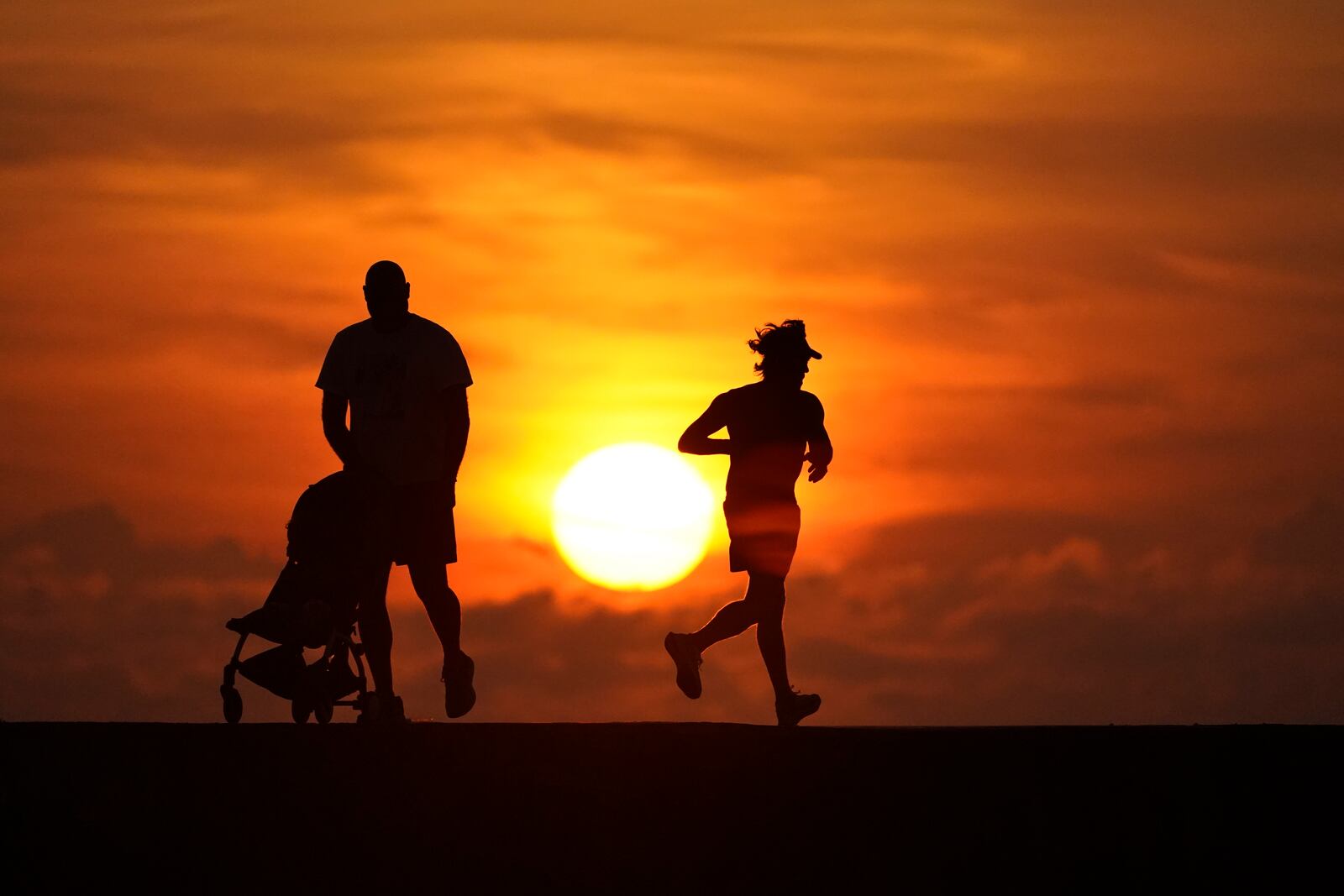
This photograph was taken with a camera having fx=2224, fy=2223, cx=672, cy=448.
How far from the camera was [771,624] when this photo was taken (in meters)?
12.4

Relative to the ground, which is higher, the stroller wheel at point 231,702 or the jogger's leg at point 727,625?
the jogger's leg at point 727,625

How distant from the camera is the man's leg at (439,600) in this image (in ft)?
39.0

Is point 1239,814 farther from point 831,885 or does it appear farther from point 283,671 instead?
point 283,671

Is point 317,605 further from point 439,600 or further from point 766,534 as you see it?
point 766,534

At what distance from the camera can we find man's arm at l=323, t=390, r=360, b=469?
11.8 meters

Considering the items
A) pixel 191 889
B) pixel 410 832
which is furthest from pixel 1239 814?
pixel 191 889

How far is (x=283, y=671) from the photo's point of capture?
39.2 feet

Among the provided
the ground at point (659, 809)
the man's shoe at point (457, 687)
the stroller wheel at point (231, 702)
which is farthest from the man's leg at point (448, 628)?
the ground at point (659, 809)

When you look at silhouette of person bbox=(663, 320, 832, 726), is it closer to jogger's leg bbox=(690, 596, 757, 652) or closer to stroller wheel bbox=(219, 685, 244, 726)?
jogger's leg bbox=(690, 596, 757, 652)

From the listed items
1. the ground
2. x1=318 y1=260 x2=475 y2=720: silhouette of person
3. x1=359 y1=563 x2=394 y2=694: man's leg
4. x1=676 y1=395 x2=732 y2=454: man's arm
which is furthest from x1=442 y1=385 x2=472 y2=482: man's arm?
the ground

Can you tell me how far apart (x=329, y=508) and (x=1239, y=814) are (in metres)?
5.19

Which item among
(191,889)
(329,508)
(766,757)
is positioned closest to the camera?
(191,889)

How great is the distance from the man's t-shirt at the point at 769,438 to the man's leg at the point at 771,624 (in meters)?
0.48

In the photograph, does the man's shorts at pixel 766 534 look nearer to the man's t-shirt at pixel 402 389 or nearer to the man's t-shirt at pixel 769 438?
the man's t-shirt at pixel 769 438
